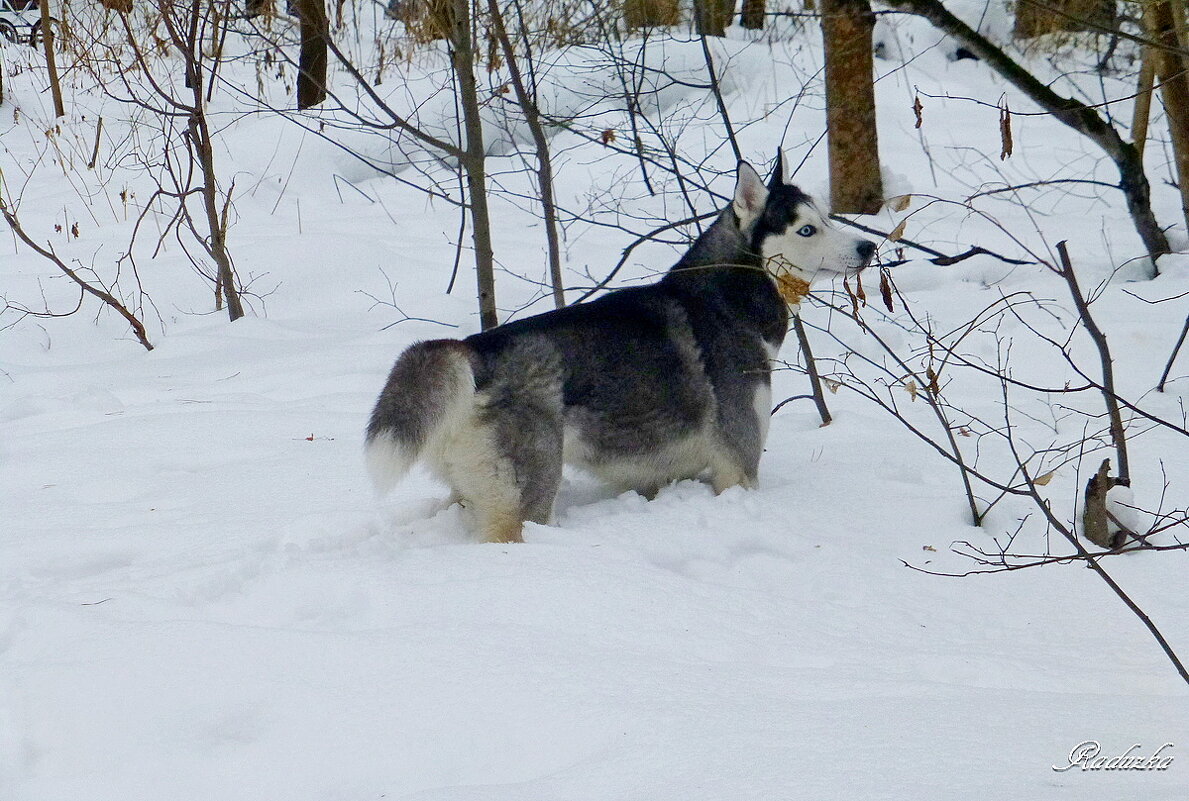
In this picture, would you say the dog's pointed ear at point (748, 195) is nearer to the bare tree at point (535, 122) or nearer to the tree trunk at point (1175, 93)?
the bare tree at point (535, 122)

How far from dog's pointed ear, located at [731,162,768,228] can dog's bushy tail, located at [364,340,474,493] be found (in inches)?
55.4

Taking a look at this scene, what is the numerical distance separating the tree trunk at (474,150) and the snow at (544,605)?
2.49 ft

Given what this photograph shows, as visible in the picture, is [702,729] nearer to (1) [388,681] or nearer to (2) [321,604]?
(1) [388,681]

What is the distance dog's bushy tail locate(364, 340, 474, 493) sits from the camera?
11.2ft

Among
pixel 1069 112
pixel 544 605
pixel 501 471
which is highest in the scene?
pixel 1069 112

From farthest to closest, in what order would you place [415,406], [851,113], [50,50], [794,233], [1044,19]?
[50,50]
[1044,19]
[851,113]
[794,233]
[415,406]

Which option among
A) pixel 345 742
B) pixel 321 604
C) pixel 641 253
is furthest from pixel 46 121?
pixel 345 742

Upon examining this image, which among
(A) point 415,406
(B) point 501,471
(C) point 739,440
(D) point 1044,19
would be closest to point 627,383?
(C) point 739,440

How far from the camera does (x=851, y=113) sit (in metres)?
7.66

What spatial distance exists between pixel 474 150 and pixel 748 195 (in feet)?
5.99

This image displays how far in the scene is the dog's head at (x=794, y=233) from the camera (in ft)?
14.2

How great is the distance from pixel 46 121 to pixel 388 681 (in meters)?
11.8

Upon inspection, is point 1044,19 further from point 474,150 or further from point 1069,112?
point 474,150

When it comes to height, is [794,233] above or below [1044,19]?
below
